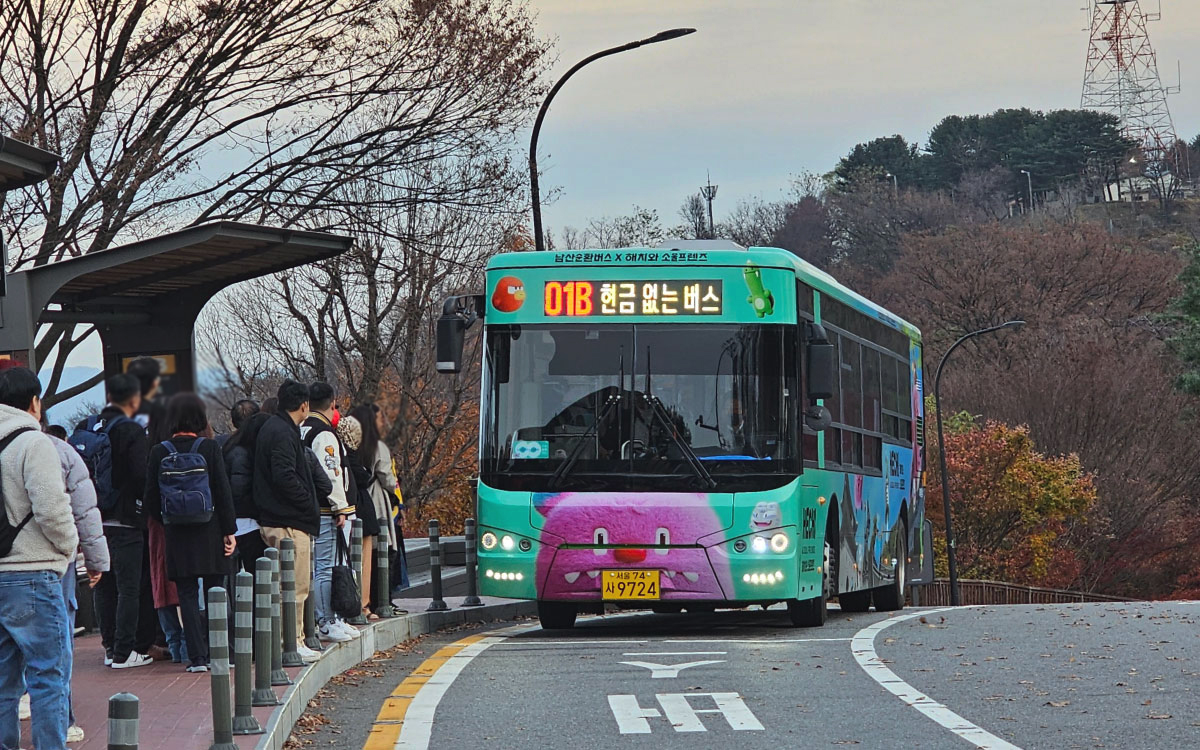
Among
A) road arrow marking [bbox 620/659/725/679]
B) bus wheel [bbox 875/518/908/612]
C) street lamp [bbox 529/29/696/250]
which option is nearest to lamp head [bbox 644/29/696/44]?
street lamp [bbox 529/29/696/250]

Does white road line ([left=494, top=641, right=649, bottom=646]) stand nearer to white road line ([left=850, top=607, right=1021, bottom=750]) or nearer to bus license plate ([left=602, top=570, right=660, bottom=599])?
bus license plate ([left=602, top=570, right=660, bottom=599])

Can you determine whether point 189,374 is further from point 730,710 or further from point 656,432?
point 656,432

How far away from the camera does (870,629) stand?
52.8 feet

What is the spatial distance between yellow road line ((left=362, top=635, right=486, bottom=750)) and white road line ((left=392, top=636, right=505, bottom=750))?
0.03 meters

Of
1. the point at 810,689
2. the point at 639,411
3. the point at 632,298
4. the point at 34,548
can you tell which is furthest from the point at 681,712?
the point at 632,298

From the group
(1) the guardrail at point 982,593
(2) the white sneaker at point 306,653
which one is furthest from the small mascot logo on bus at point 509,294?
(1) the guardrail at point 982,593

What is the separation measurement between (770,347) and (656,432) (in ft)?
4.12

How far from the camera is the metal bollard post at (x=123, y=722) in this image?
18.5 ft

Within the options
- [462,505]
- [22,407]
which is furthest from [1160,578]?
[22,407]

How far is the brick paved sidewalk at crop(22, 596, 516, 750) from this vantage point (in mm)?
8250

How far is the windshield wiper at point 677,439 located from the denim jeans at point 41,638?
811 centimetres

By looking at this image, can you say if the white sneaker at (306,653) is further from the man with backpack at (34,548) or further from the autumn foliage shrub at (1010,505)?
the autumn foliage shrub at (1010,505)

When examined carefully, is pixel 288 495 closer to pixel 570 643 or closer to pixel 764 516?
pixel 570 643

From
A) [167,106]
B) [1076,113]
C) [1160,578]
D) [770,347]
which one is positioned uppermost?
[1076,113]
